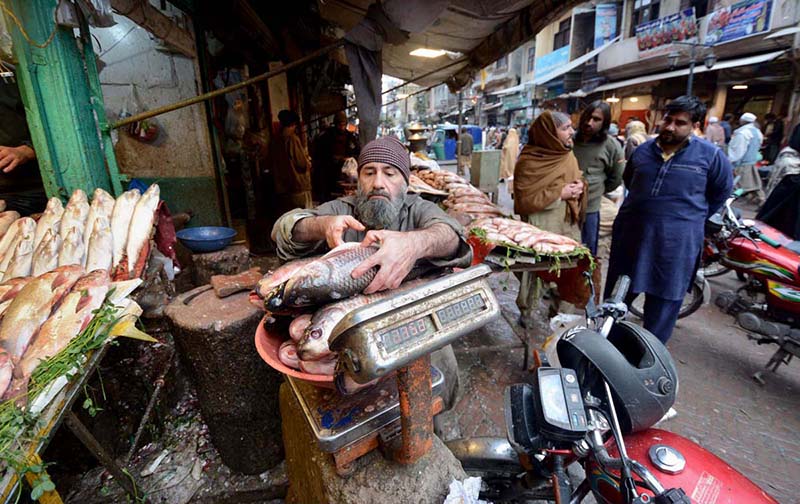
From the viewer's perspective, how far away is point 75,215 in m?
2.64

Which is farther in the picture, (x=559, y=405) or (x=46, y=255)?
(x=46, y=255)

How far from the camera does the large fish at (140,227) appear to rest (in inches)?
99.9

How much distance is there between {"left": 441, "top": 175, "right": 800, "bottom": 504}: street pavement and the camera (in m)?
2.75

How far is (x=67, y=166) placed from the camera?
117 inches

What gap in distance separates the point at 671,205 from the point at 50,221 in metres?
5.09

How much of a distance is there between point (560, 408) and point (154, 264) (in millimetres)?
3222

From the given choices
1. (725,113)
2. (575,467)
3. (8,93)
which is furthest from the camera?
(725,113)

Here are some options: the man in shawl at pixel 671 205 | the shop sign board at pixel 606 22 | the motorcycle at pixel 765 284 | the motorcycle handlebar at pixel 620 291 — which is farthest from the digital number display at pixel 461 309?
the shop sign board at pixel 606 22

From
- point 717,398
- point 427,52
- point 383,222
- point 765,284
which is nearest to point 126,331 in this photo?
point 383,222

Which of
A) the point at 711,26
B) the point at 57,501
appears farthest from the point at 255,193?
the point at 711,26

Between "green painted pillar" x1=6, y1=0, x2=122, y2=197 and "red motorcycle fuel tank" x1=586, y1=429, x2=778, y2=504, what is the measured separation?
432cm

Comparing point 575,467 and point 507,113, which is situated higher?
point 507,113

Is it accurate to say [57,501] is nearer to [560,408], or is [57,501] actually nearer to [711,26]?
[560,408]

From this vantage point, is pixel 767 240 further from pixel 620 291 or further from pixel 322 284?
pixel 322 284
